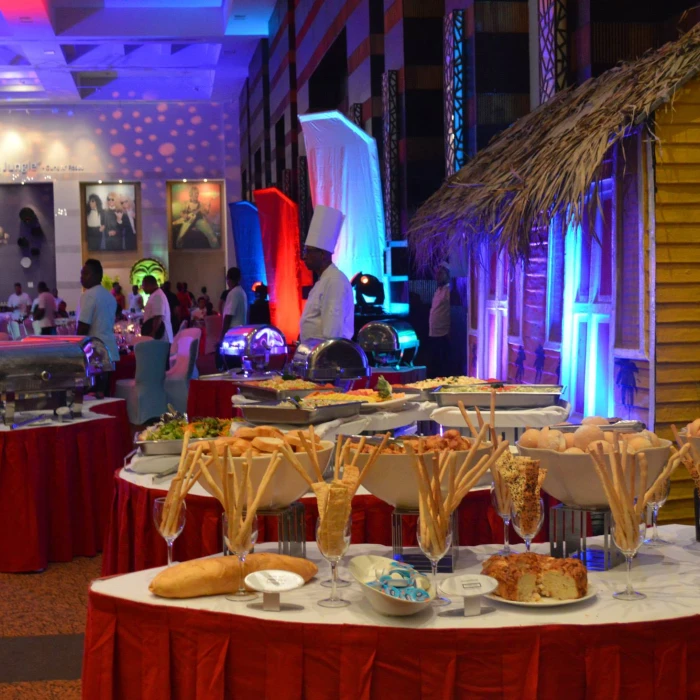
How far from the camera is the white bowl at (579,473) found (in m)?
2.04

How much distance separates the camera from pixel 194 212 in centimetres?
2336

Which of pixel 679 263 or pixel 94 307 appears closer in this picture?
pixel 679 263

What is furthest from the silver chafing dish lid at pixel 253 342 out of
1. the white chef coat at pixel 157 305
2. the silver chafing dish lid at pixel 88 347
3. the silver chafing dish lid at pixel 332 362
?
the white chef coat at pixel 157 305

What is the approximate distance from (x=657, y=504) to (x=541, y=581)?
46 centimetres

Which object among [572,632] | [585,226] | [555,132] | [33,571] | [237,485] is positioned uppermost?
[555,132]

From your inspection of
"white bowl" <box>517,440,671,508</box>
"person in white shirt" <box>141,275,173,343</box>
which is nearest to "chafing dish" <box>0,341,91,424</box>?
"white bowl" <box>517,440,671,508</box>

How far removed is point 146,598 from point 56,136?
22.5 m

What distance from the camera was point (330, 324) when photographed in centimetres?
582

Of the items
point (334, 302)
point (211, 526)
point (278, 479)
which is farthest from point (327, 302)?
point (278, 479)

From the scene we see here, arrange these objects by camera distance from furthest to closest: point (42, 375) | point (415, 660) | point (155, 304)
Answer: point (155, 304) < point (42, 375) < point (415, 660)

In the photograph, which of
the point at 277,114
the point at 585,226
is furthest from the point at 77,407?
the point at 277,114

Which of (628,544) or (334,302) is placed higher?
(334,302)

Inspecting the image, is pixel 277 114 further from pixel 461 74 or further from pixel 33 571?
pixel 33 571

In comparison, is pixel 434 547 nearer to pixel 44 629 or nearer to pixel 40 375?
pixel 44 629
